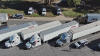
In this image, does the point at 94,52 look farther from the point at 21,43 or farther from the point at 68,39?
the point at 21,43

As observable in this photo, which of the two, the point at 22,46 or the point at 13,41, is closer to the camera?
the point at 13,41

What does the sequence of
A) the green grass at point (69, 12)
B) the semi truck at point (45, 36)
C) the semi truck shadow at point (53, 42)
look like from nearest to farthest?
the semi truck at point (45, 36)
the semi truck shadow at point (53, 42)
the green grass at point (69, 12)

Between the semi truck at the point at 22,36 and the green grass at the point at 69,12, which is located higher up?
the green grass at the point at 69,12

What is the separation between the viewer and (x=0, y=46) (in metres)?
31.7

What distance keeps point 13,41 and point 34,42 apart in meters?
5.11

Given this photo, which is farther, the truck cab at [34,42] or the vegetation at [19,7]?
the vegetation at [19,7]

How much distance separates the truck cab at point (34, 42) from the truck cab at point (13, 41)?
263 centimetres

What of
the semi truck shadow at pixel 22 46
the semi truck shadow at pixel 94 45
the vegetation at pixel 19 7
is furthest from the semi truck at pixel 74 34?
the vegetation at pixel 19 7

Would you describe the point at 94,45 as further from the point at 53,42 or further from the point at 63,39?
the point at 53,42

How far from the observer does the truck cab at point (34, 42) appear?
30250mm

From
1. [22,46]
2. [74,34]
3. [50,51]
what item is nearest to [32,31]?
[22,46]

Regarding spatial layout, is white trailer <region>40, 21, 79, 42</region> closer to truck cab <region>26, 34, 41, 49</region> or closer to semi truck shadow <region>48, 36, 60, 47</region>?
truck cab <region>26, 34, 41, 49</region>

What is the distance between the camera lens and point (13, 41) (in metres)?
30.8

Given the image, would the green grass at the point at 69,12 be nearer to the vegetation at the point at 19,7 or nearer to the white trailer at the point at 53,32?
the vegetation at the point at 19,7
